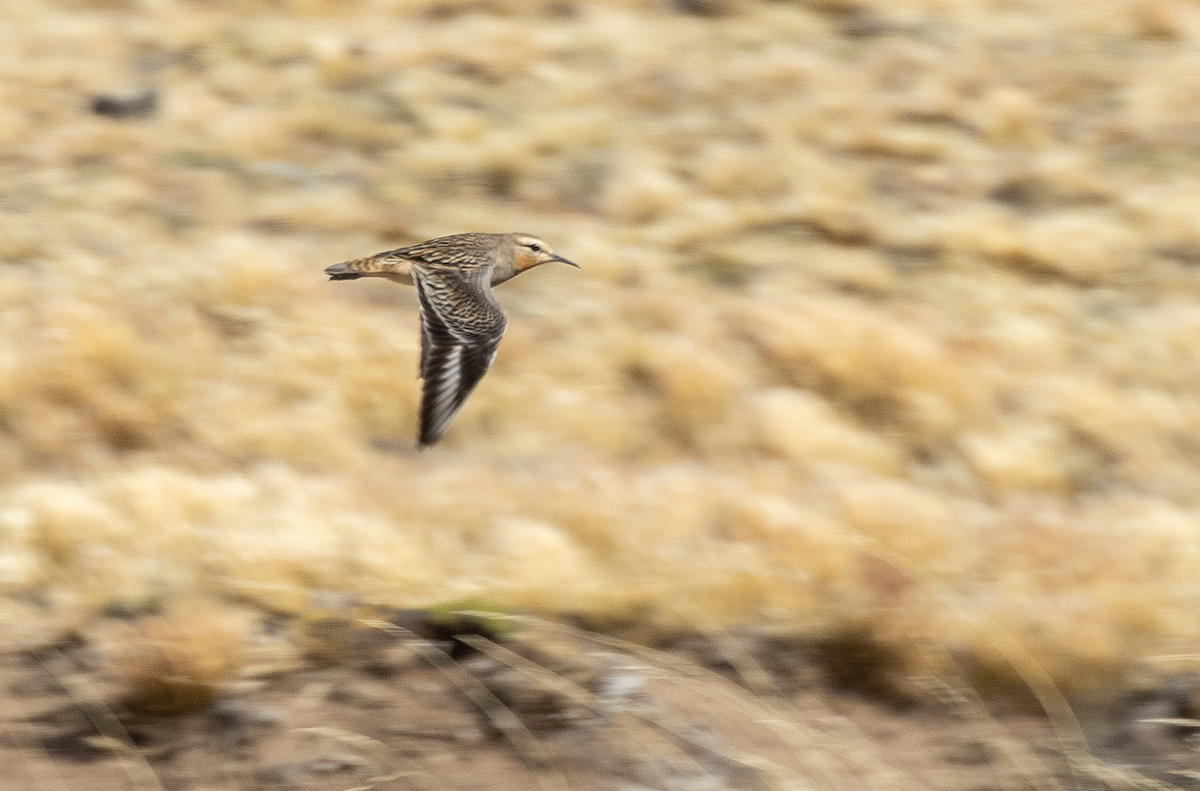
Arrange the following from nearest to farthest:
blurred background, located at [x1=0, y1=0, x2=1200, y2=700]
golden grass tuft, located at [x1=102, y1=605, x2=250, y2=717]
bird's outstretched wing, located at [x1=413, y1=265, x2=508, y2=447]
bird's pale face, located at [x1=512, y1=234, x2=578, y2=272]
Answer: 1. bird's outstretched wing, located at [x1=413, y1=265, x2=508, y2=447]
2. golden grass tuft, located at [x1=102, y1=605, x2=250, y2=717]
3. blurred background, located at [x1=0, y1=0, x2=1200, y2=700]
4. bird's pale face, located at [x1=512, y1=234, x2=578, y2=272]

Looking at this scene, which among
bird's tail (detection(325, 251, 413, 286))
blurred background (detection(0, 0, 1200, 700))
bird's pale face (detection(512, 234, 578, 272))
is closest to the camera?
blurred background (detection(0, 0, 1200, 700))

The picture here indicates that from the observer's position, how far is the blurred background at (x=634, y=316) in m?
5.70

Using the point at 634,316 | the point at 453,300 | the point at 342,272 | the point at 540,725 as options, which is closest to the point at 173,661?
the point at 540,725

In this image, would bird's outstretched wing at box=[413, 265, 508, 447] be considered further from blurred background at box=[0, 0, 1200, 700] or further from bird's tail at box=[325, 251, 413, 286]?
blurred background at box=[0, 0, 1200, 700]

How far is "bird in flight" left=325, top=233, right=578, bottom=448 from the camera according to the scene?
4.61 m

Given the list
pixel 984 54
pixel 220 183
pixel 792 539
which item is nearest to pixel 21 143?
pixel 220 183

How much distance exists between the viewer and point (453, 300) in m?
5.24

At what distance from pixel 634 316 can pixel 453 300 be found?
452 cm

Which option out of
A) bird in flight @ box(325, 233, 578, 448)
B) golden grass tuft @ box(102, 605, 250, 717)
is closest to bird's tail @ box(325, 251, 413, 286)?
bird in flight @ box(325, 233, 578, 448)

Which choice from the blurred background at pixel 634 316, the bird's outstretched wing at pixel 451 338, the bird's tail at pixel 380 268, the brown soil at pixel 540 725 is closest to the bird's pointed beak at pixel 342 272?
the bird's tail at pixel 380 268

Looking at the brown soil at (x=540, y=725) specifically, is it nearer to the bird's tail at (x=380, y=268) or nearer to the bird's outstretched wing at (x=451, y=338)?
the bird's outstretched wing at (x=451, y=338)

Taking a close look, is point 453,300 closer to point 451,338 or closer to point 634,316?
point 451,338

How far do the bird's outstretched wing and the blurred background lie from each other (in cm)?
116

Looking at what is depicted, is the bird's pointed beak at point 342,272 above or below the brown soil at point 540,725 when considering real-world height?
above
